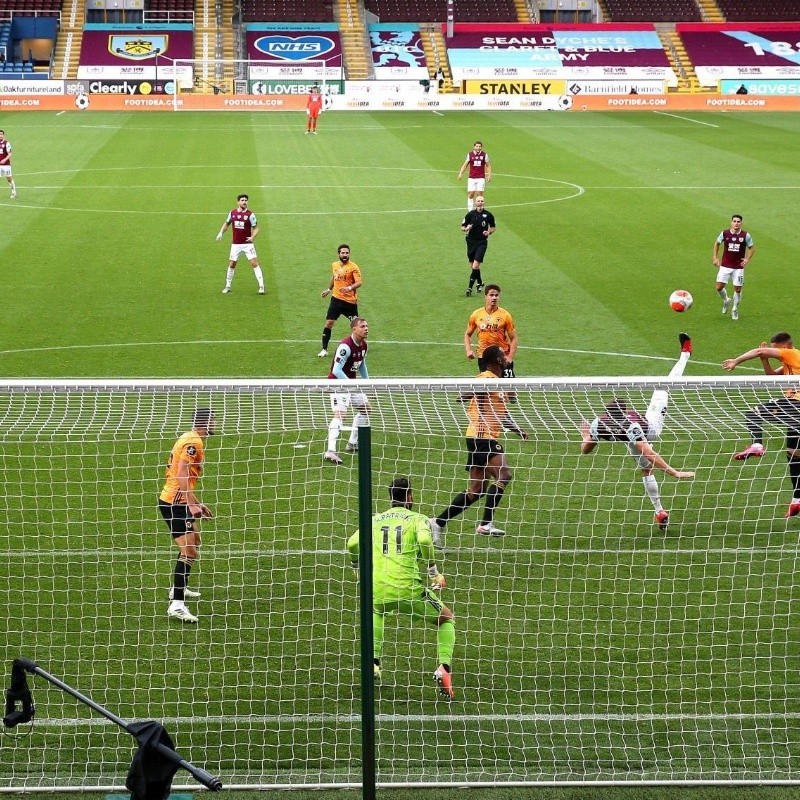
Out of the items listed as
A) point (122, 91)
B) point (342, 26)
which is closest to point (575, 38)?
point (342, 26)

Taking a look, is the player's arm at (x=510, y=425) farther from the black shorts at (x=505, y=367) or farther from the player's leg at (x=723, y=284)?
the player's leg at (x=723, y=284)

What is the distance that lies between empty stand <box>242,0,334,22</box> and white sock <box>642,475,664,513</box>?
63.9 m

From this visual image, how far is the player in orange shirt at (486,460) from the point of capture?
32.1 feet

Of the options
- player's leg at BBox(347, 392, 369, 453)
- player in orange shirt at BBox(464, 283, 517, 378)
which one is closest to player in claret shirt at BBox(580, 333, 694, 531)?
player's leg at BBox(347, 392, 369, 453)

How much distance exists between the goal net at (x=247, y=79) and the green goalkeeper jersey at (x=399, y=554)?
171ft

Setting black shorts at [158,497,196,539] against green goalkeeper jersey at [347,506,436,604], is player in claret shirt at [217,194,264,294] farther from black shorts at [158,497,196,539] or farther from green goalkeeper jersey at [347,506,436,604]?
green goalkeeper jersey at [347,506,436,604]

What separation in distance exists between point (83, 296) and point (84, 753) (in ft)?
47.5

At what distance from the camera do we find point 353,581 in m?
10.5

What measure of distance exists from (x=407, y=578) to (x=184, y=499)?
2.25m

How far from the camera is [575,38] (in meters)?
68.6

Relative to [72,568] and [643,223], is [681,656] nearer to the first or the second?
[72,568]

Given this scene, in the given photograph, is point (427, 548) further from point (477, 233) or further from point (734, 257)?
point (477, 233)

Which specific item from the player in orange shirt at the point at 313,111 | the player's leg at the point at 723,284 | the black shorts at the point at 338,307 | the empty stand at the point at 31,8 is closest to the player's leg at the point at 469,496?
the black shorts at the point at 338,307

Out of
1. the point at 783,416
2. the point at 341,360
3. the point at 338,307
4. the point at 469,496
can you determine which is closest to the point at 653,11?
the point at 338,307
